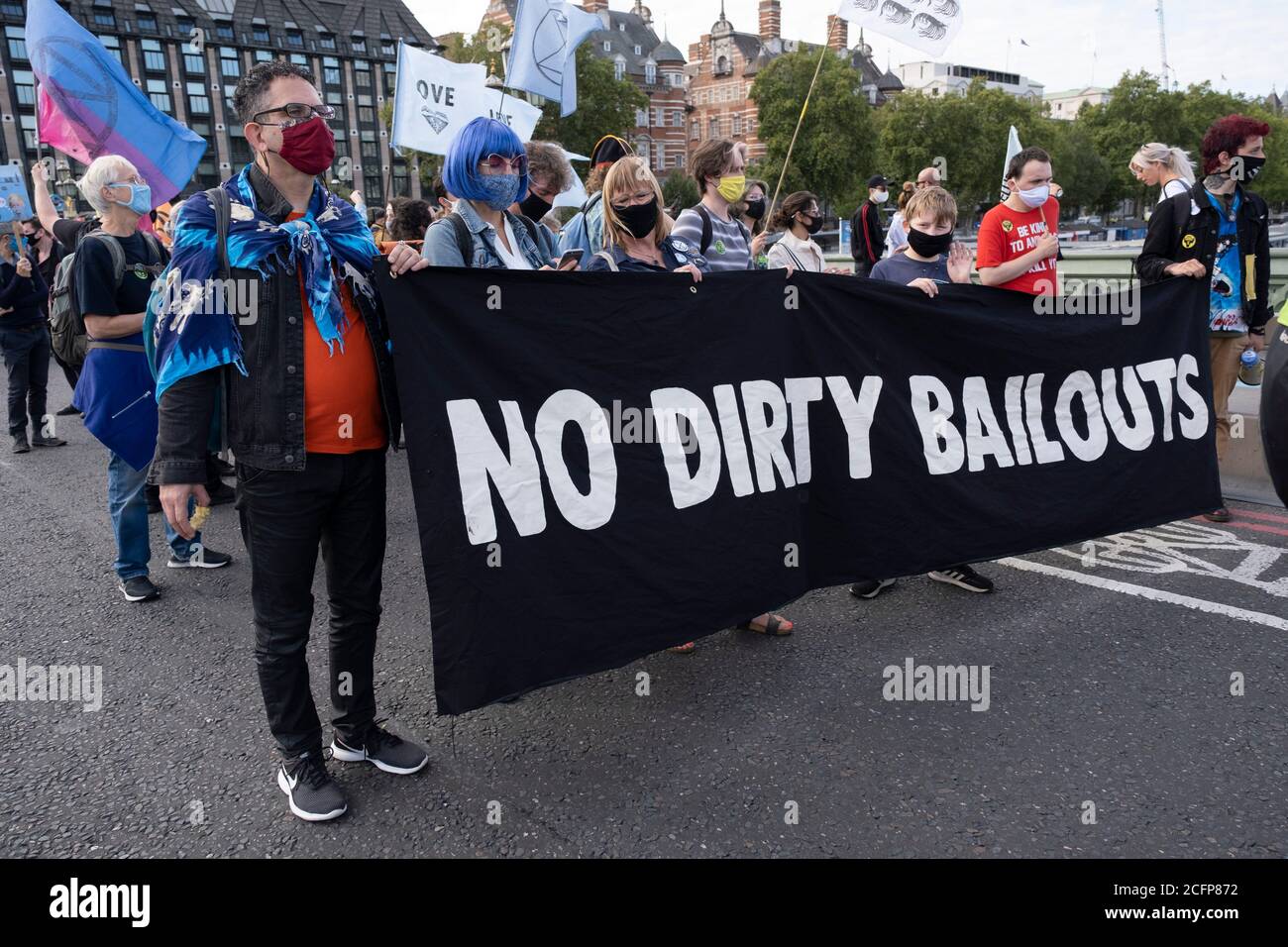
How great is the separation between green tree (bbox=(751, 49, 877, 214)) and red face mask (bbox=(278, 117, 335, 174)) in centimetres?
5911

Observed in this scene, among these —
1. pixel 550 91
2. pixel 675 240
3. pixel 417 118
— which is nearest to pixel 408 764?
pixel 675 240

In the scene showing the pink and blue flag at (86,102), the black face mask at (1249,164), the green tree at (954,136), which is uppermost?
the green tree at (954,136)

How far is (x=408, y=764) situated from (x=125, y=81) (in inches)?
233

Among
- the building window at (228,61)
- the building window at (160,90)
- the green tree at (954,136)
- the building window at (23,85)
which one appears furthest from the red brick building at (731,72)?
the building window at (23,85)

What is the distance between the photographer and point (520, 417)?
3.10m

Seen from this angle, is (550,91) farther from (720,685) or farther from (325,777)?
(325,777)

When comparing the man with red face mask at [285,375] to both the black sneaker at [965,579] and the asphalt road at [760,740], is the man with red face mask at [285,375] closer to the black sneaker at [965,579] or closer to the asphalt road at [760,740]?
the asphalt road at [760,740]

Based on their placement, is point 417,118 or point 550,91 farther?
point 417,118

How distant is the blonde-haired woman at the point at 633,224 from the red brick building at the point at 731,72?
93.6 m

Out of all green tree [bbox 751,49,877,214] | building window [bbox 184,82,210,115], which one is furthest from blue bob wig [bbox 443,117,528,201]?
building window [bbox 184,82,210,115]

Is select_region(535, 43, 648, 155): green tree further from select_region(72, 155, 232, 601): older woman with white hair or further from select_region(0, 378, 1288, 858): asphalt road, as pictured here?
select_region(0, 378, 1288, 858): asphalt road

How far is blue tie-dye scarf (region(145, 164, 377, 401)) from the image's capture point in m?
2.54

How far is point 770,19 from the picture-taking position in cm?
9856

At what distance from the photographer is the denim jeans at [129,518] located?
4664 millimetres
